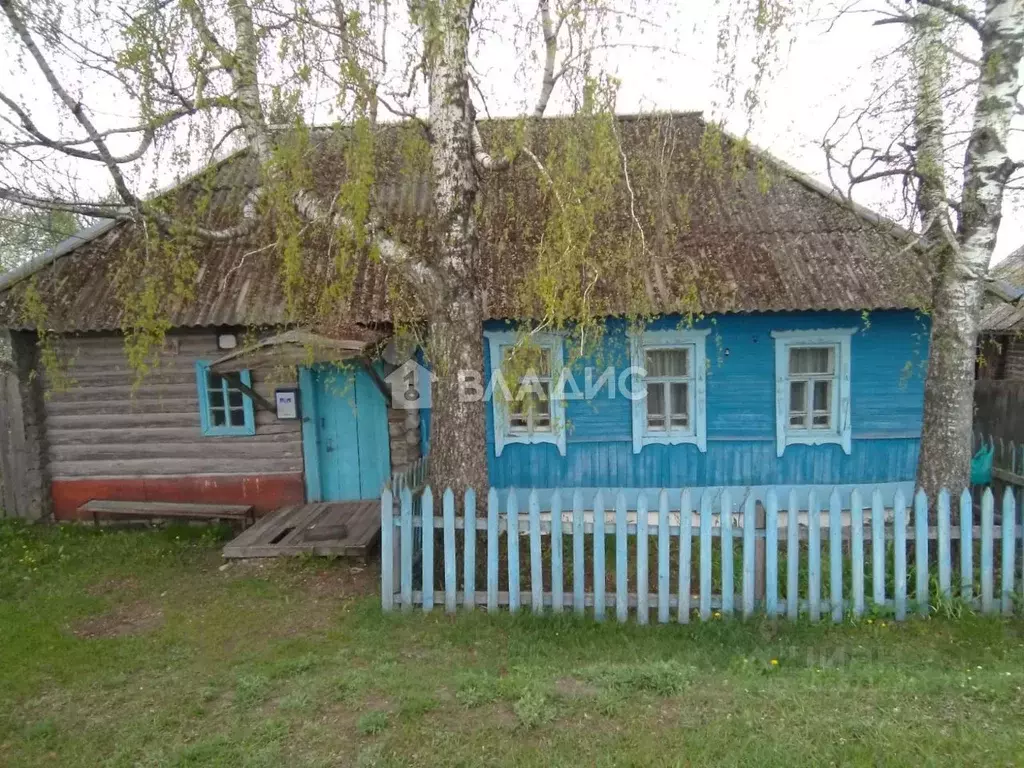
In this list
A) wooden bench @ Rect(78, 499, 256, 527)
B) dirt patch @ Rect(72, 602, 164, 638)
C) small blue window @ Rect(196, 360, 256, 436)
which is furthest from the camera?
small blue window @ Rect(196, 360, 256, 436)

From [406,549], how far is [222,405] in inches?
181

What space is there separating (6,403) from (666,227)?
349 inches

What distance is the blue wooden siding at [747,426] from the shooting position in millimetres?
8195

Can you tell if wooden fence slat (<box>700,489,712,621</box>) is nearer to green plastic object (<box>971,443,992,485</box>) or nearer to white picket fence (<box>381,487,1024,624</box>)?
white picket fence (<box>381,487,1024,624</box>)

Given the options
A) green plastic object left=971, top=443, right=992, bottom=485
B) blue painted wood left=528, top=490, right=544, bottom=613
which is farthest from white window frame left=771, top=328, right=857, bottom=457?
A: blue painted wood left=528, top=490, right=544, bottom=613

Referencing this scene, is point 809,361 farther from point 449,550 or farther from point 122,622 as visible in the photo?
point 122,622

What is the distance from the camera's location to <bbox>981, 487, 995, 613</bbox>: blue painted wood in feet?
17.0

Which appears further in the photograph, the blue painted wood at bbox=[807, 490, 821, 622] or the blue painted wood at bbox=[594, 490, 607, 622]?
the blue painted wood at bbox=[594, 490, 607, 622]

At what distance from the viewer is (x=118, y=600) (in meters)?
6.23

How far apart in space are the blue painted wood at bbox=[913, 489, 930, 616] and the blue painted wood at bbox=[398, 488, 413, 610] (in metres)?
4.10

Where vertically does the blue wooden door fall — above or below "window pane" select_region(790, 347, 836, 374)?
below

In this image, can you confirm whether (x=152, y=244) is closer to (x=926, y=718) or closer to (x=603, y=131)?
(x=603, y=131)

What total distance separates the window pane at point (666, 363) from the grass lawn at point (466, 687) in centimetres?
384

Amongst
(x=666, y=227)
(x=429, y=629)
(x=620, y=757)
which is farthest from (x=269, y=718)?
(x=666, y=227)
